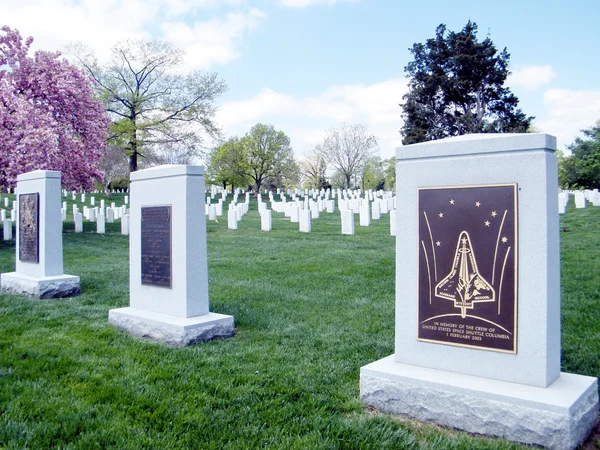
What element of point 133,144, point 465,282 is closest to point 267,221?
point 465,282

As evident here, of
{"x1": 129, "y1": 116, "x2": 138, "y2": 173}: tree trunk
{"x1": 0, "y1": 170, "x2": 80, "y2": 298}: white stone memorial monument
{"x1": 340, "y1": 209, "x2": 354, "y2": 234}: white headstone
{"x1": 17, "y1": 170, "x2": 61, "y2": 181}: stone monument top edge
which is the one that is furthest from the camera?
{"x1": 129, "y1": 116, "x2": 138, "y2": 173}: tree trunk

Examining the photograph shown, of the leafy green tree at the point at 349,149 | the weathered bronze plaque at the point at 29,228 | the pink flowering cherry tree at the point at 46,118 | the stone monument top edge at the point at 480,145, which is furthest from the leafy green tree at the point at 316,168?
the stone monument top edge at the point at 480,145

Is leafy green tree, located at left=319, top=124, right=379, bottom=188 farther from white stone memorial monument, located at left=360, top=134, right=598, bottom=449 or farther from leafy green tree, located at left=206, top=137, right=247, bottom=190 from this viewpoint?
white stone memorial monument, located at left=360, top=134, right=598, bottom=449

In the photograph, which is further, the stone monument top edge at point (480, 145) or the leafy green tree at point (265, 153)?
the leafy green tree at point (265, 153)

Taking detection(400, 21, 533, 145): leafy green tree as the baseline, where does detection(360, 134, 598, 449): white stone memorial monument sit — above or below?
below

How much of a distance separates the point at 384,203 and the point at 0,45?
18154mm

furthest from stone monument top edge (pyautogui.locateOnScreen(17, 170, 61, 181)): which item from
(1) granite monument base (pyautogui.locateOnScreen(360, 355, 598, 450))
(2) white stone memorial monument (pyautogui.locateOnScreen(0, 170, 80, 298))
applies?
(1) granite monument base (pyautogui.locateOnScreen(360, 355, 598, 450))

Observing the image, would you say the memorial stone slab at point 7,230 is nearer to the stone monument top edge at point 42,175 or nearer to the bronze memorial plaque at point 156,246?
the stone monument top edge at point 42,175

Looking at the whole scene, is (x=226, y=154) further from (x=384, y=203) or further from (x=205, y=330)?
(x=205, y=330)

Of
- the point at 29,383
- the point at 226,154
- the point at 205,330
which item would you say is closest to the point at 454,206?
the point at 205,330

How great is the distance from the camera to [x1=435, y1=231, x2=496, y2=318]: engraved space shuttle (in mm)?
3460

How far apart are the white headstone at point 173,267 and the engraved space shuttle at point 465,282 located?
286 cm

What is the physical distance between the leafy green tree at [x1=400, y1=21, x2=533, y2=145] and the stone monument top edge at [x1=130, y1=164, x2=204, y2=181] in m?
36.0

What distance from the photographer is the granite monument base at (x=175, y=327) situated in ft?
17.5
